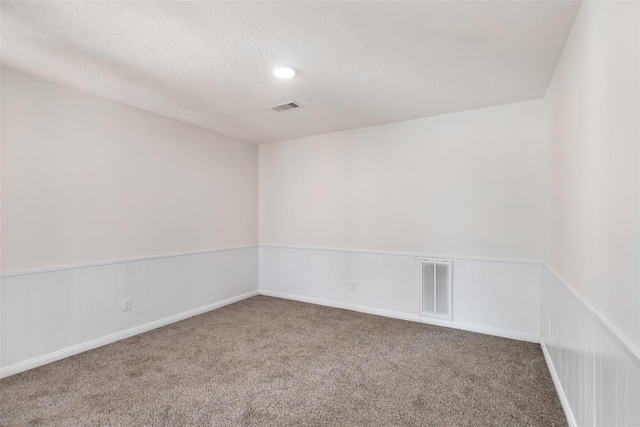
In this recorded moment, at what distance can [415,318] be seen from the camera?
373 centimetres

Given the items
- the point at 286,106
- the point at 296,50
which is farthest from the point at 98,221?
the point at 296,50

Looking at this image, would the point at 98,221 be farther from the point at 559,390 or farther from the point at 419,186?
the point at 559,390

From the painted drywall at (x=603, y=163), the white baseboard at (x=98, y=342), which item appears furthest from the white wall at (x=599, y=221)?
the white baseboard at (x=98, y=342)

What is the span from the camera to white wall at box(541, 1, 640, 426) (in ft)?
3.56

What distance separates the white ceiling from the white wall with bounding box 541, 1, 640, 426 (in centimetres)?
42

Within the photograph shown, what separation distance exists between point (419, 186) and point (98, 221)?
3480mm

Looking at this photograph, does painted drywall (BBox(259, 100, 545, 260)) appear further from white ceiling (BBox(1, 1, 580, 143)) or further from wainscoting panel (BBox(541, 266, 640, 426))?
wainscoting panel (BBox(541, 266, 640, 426))

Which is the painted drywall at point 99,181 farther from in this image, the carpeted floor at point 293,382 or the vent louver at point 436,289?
the vent louver at point 436,289

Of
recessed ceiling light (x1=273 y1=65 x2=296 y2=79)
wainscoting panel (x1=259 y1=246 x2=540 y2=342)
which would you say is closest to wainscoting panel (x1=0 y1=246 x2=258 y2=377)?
wainscoting panel (x1=259 y1=246 x2=540 y2=342)

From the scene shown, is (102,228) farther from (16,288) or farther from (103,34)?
(103,34)

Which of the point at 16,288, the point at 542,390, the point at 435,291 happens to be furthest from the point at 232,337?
the point at 542,390

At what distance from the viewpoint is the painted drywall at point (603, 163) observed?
1.08 metres

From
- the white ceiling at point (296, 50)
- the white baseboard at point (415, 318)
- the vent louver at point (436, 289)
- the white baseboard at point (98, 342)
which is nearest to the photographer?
the white ceiling at point (296, 50)

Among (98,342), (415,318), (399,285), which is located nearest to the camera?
(98,342)
